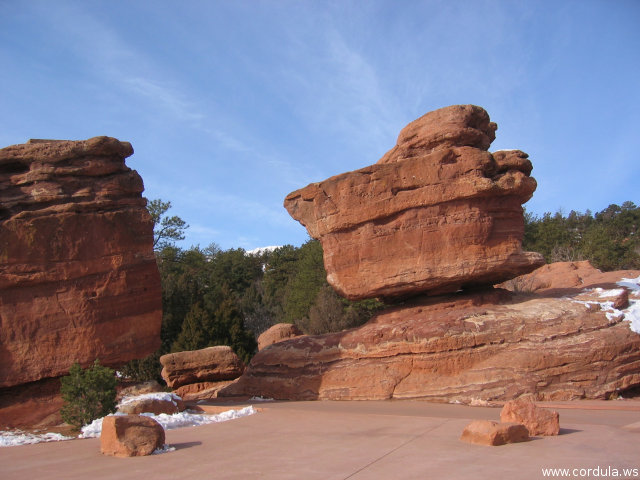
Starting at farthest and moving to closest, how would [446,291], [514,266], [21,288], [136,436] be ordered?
[446,291] → [514,266] → [21,288] → [136,436]

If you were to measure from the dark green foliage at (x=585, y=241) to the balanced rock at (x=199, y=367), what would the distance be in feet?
84.1

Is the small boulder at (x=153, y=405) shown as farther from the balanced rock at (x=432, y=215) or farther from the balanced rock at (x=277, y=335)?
the balanced rock at (x=277, y=335)

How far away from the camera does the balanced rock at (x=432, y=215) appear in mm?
14055

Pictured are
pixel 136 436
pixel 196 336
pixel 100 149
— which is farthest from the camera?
pixel 196 336

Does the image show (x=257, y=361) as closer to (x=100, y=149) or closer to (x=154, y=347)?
(x=154, y=347)

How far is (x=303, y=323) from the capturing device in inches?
1185

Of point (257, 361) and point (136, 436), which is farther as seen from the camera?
point (257, 361)

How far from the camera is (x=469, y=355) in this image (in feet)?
41.0

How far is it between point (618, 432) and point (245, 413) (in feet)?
22.0

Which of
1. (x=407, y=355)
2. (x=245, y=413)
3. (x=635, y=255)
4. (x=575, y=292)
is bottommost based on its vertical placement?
(x=245, y=413)

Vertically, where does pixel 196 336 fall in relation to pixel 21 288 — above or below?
below

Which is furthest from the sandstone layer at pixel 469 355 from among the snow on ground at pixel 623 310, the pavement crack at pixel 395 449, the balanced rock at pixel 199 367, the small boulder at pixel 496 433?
the small boulder at pixel 496 433

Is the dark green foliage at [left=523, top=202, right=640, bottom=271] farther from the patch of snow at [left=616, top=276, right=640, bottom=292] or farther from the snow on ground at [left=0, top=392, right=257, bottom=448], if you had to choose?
the snow on ground at [left=0, top=392, right=257, bottom=448]

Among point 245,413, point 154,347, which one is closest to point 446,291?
point 245,413
